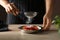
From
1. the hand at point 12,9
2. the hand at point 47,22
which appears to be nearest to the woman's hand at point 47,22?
the hand at point 47,22

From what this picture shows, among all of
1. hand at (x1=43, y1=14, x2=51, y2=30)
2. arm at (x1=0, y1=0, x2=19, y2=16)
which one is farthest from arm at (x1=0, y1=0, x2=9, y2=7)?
hand at (x1=43, y1=14, x2=51, y2=30)

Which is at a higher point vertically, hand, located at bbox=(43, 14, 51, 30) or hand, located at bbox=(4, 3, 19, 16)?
hand, located at bbox=(4, 3, 19, 16)

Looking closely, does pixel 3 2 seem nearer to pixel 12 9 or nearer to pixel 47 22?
pixel 12 9

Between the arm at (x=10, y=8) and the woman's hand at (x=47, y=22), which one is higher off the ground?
the arm at (x=10, y=8)

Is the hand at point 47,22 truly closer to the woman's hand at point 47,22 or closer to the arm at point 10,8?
the woman's hand at point 47,22

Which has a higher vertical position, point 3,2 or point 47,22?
point 3,2

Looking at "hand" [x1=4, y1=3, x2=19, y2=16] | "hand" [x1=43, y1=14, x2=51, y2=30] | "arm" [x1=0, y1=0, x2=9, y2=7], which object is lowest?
"hand" [x1=43, y1=14, x2=51, y2=30]

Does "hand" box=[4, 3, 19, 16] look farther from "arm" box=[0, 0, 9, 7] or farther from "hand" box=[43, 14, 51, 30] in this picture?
"hand" box=[43, 14, 51, 30]

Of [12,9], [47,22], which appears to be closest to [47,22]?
[47,22]

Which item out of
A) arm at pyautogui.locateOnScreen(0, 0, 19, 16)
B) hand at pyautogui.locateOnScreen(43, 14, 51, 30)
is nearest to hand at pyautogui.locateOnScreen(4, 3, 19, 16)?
arm at pyautogui.locateOnScreen(0, 0, 19, 16)

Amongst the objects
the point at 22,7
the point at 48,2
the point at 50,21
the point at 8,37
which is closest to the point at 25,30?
the point at 8,37

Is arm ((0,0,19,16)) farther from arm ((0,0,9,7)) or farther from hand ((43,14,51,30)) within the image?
hand ((43,14,51,30))

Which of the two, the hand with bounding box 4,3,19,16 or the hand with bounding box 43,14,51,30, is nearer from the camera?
the hand with bounding box 4,3,19,16

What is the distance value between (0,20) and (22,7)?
78 centimetres
